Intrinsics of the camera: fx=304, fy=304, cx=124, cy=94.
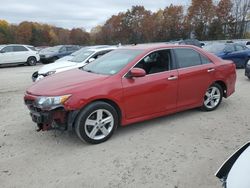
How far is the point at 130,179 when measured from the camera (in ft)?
12.5

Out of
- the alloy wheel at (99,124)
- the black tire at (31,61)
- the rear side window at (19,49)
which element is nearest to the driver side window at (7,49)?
the rear side window at (19,49)

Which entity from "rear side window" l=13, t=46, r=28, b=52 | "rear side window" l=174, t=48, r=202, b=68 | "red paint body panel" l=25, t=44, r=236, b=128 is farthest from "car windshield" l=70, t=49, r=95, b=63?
"rear side window" l=13, t=46, r=28, b=52

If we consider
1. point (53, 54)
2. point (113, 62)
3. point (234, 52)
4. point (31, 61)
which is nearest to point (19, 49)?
point (31, 61)

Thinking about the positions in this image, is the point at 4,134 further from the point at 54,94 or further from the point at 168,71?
the point at 168,71

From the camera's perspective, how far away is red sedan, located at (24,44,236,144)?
4715 millimetres

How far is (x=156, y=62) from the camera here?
19.0 ft

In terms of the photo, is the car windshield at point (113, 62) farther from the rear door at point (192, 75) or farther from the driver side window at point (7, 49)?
the driver side window at point (7, 49)

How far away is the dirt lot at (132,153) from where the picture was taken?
12.6ft

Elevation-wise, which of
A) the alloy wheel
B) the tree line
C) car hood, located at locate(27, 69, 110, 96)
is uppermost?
the tree line

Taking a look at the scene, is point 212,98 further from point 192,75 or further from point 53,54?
point 53,54

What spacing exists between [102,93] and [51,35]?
7207cm

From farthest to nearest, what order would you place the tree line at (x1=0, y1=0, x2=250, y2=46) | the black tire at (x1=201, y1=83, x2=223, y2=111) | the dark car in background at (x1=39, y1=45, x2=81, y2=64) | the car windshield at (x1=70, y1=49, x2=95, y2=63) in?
1. the tree line at (x1=0, y1=0, x2=250, y2=46)
2. the dark car in background at (x1=39, y1=45, x2=81, y2=64)
3. the car windshield at (x1=70, y1=49, x2=95, y2=63)
4. the black tire at (x1=201, y1=83, x2=223, y2=111)

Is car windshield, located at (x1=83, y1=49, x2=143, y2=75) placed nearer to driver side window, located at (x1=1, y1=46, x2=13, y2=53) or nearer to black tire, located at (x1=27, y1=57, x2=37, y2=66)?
driver side window, located at (x1=1, y1=46, x2=13, y2=53)

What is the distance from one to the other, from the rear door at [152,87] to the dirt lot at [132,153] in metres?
0.41
